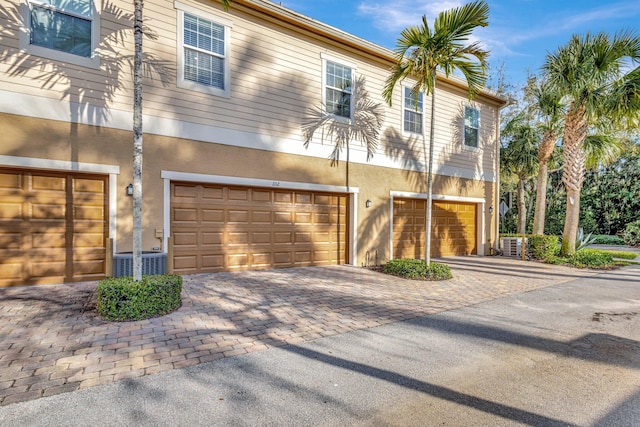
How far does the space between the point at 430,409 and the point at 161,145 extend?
6.71 m

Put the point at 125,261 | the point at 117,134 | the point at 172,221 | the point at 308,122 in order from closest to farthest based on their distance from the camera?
the point at 125,261, the point at 117,134, the point at 172,221, the point at 308,122

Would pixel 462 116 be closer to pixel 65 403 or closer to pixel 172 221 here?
pixel 172 221

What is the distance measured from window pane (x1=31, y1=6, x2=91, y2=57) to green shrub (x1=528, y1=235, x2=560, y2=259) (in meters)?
14.2

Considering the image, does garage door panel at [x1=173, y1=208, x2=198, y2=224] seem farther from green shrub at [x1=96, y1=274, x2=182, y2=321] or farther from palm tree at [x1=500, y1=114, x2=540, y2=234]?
palm tree at [x1=500, y1=114, x2=540, y2=234]

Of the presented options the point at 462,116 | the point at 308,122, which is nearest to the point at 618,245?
the point at 462,116

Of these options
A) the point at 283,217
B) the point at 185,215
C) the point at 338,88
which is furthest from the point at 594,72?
the point at 185,215

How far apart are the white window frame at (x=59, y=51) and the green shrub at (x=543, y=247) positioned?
45.8ft

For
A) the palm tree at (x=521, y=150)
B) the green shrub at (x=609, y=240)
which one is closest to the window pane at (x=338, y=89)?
the palm tree at (x=521, y=150)

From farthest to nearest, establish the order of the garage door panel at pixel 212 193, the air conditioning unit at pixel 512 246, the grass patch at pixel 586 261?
the air conditioning unit at pixel 512 246 < the grass patch at pixel 586 261 < the garage door panel at pixel 212 193

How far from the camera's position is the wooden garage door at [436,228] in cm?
1061

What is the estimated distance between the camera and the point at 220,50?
7.50 meters

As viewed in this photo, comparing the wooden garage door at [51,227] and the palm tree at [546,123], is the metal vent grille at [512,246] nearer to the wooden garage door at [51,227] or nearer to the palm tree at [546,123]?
the palm tree at [546,123]

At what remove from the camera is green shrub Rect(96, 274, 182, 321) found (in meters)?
4.34

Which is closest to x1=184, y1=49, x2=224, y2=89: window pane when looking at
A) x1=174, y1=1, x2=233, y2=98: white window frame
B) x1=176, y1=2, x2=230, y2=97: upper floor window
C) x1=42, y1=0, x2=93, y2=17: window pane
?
x1=176, y1=2, x2=230, y2=97: upper floor window
